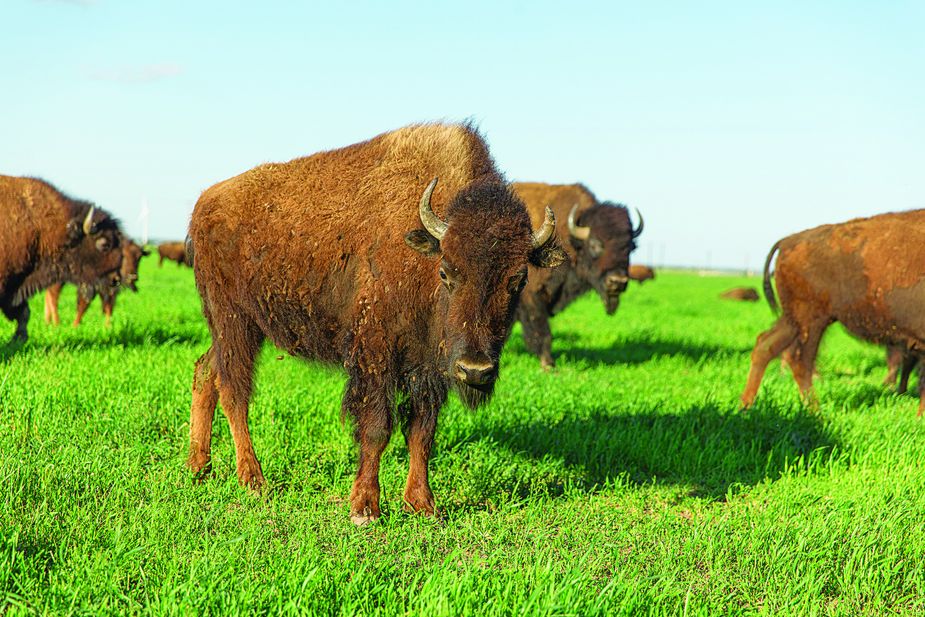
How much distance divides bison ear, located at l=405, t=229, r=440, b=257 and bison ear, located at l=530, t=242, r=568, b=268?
1.80ft

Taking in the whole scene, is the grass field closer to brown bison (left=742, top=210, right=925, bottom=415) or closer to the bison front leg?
the bison front leg

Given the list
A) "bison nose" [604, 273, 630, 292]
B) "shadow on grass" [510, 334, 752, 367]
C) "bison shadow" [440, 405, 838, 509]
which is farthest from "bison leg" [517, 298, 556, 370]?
"bison shadow" [440, 405, 838, 509]

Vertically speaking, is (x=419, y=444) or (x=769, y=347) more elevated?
(x=769, y=347)

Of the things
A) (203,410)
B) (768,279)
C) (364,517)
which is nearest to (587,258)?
(768,279)

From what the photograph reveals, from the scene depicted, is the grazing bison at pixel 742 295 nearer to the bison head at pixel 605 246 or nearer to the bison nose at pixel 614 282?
the bison head at pixel 605 246

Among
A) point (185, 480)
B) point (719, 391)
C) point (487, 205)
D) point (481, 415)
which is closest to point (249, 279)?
point (185, 480)

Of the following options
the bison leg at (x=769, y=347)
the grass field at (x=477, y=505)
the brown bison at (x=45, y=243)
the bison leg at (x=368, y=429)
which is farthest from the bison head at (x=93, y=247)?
the bison leg at (x=769, y=347)

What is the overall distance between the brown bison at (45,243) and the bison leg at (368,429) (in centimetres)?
677

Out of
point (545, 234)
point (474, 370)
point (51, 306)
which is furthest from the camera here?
point (51, 306)

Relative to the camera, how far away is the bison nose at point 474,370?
4016mm

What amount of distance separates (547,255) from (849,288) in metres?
5.05

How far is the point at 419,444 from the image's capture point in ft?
15.8

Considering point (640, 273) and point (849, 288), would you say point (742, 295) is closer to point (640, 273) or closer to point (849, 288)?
point (640, 273)

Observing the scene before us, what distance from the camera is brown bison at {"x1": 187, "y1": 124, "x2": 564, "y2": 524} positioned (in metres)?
4.28
